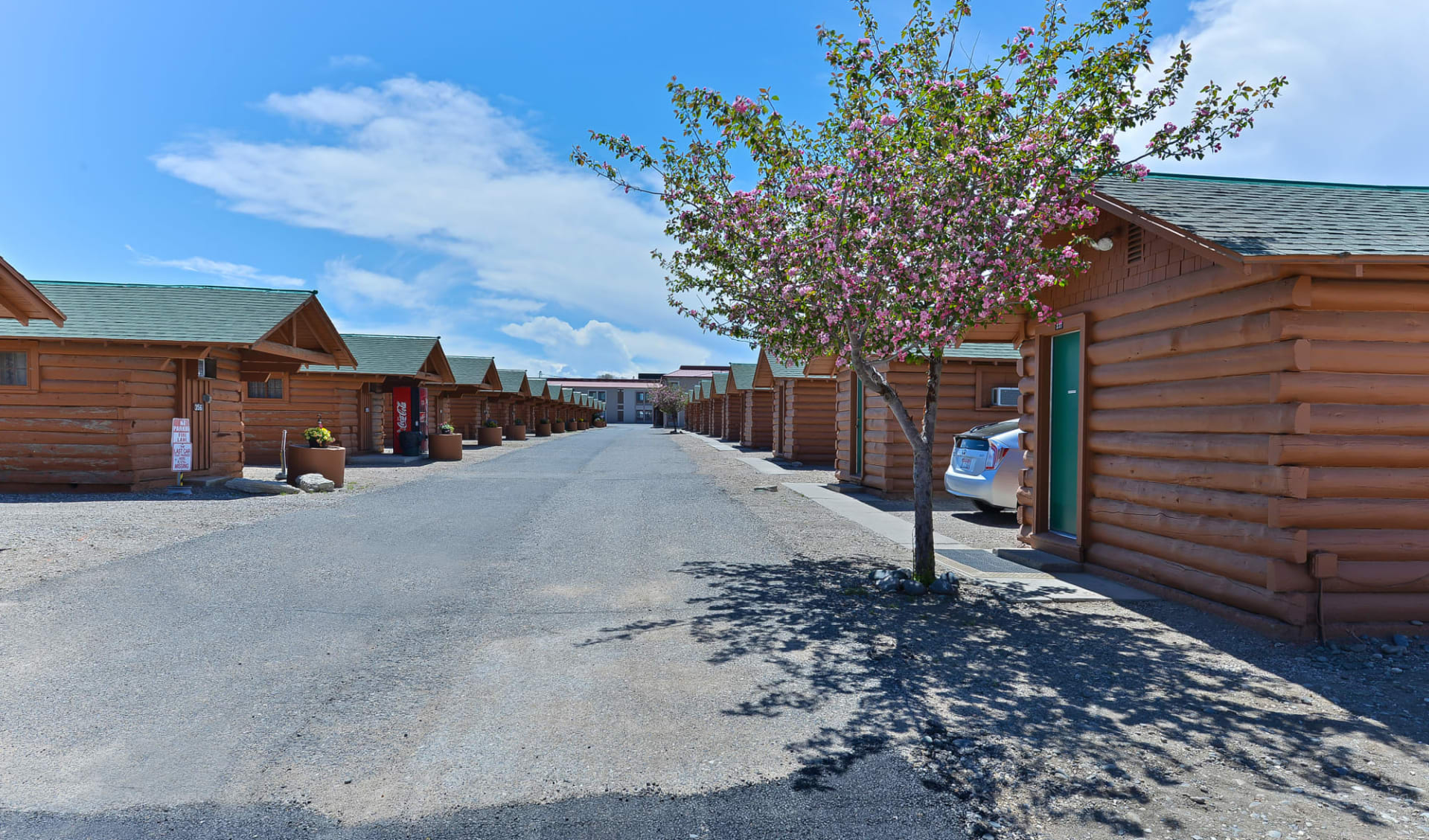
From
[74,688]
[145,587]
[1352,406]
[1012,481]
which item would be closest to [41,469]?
[145,587]

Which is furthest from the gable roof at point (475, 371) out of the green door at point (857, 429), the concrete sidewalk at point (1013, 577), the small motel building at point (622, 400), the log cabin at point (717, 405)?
the small motel building at point (622, 400)

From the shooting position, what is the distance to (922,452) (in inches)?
290

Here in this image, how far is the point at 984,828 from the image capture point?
303 centimetres

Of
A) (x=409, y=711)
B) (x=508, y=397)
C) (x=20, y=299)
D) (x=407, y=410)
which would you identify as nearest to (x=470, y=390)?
(x=407, y=410)

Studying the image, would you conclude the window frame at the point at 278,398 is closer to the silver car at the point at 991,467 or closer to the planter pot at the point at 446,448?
the planter pot at the point at 446,448

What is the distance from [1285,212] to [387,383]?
87.7ft

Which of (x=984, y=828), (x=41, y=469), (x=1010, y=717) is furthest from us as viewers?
(x=41, y=469)

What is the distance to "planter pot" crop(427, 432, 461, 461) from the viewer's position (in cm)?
2512

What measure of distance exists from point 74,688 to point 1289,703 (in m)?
6.99

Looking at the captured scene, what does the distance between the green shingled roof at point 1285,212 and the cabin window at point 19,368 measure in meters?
18.2

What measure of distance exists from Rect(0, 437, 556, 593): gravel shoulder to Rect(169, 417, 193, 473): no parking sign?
1.88 ft

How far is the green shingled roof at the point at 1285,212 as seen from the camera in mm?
5609

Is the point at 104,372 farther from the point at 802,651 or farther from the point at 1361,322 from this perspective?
the point at 1361,322

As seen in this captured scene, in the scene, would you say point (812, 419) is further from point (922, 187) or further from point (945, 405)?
point (922, 187)
